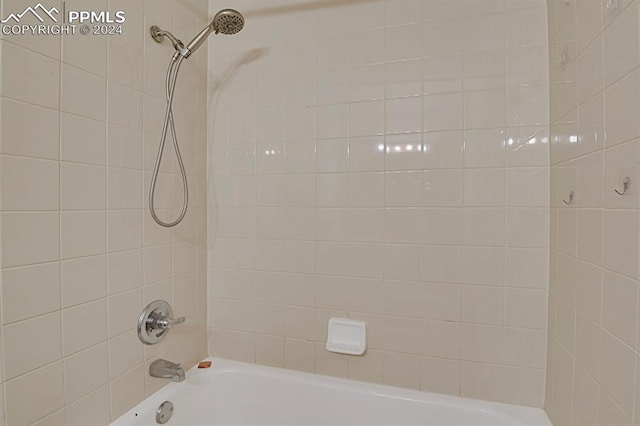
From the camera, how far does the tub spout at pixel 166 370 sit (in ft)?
3.96

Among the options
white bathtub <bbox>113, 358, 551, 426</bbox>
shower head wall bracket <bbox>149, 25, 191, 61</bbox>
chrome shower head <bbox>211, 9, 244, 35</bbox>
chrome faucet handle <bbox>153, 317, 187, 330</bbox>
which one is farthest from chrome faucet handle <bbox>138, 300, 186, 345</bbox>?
chrome shower head <bbox>211, 9, 244, 35</bbox>

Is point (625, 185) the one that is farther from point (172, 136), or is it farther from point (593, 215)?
point (172, 136)

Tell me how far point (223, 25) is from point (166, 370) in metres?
1.39

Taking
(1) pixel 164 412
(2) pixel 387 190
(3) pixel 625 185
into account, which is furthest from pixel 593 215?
(1) pixel 164 412

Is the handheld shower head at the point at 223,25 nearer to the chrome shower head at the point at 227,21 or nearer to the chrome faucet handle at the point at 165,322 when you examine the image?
the chrome shower head at the point at 227,21

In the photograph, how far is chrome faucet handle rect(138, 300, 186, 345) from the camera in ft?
3.86

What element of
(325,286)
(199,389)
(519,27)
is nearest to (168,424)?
(199,389)

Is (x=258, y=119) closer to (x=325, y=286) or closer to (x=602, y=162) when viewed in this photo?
(x=325, y=286)

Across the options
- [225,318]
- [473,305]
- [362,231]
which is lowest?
[225,318]

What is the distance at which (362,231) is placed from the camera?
4.42ft

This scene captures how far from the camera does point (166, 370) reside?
122 cm

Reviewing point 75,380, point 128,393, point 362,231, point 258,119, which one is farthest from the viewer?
point 258,119

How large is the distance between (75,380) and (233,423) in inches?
27.8

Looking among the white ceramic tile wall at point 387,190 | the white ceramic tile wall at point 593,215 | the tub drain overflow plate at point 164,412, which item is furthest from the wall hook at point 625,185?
the tub drain overflow plate at point 164,412
